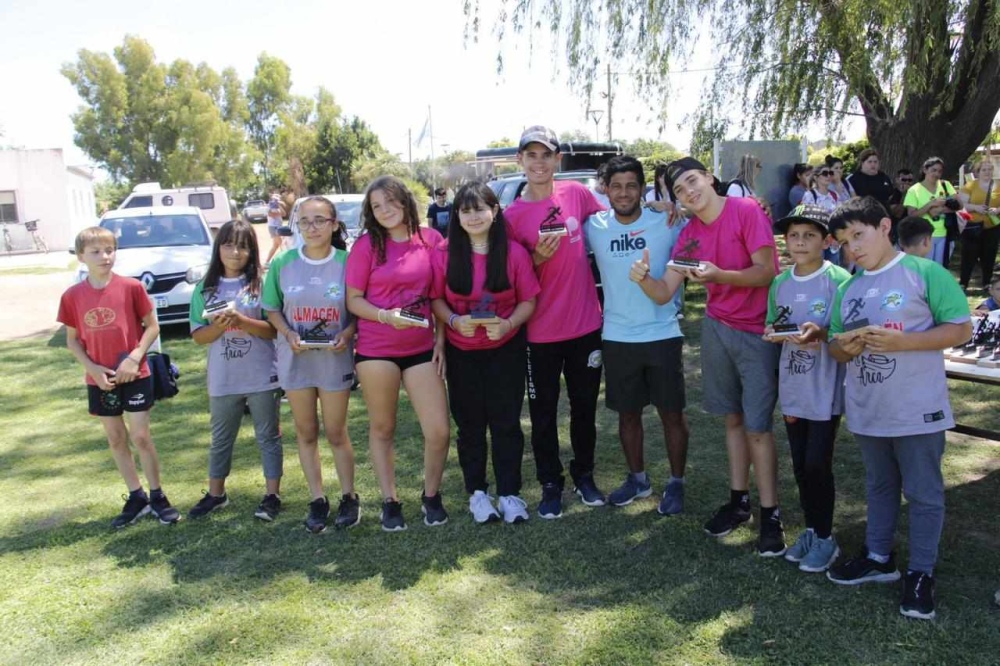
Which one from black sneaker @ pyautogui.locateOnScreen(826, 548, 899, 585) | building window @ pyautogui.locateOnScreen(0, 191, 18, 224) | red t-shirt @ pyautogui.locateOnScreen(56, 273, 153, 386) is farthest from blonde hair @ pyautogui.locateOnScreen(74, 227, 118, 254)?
building window @ pyautogui.locateOnScreen(0, 191, 18, 224)

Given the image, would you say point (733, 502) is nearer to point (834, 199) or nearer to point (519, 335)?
point (519, 335)

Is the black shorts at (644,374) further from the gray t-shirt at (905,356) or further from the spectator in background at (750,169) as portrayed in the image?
the spectator in background at (750,169)

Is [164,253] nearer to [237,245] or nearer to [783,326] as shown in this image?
[237,245]

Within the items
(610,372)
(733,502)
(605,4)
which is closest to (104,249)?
(610,372)

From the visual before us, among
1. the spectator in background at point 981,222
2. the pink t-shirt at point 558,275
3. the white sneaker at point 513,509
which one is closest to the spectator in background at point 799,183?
the spectator in background at point 981,222

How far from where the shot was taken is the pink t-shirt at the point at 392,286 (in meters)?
4.17

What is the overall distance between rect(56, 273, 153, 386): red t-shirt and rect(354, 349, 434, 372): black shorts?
131 cm

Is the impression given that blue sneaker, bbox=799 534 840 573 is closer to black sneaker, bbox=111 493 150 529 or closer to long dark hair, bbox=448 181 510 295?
long dark hair, bbox=448 181 510 295

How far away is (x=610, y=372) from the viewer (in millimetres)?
4465

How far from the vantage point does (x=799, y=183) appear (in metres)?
11.0

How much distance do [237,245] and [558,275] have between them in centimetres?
175

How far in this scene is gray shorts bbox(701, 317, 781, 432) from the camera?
3.93 metres

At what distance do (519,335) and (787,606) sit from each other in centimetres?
182

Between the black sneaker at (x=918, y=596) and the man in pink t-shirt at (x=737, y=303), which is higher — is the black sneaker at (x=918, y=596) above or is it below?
below
